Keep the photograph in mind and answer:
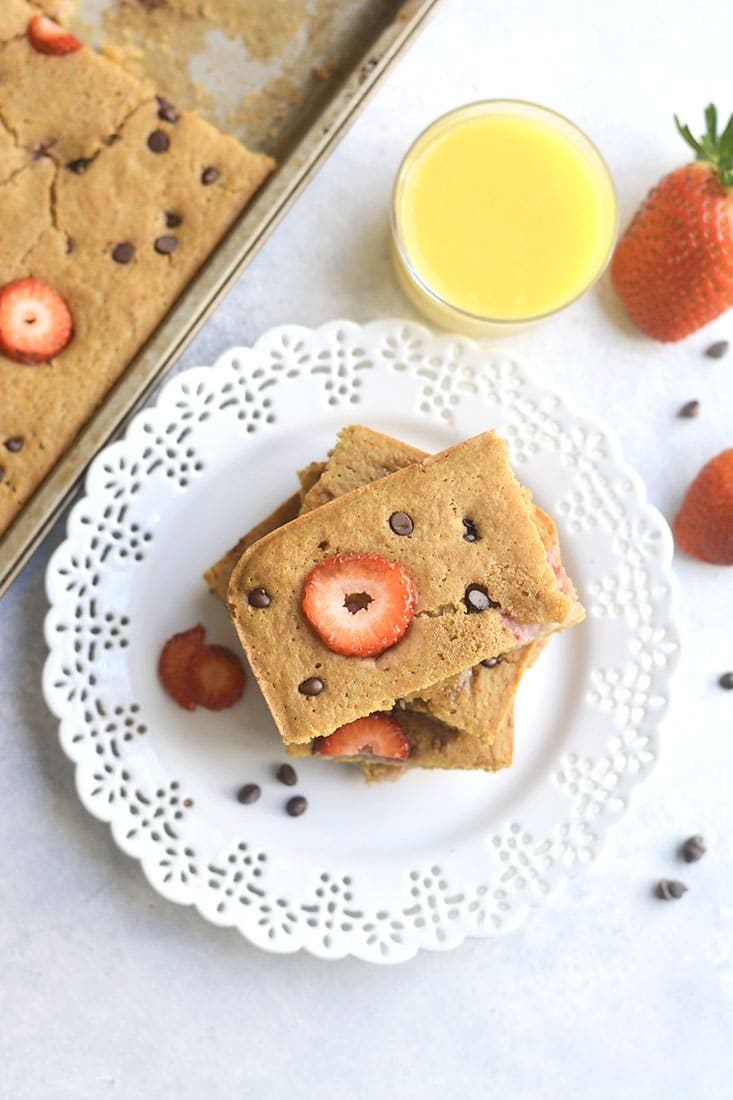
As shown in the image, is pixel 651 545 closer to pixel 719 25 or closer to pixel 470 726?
pixel 470 726

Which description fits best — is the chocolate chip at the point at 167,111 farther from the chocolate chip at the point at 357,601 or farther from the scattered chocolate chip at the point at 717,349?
the scattered chocolate chip at the point at 717,349

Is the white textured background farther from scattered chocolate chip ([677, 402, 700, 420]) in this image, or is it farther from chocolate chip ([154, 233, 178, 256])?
chocolate chip ([154, 233, 178, 256])

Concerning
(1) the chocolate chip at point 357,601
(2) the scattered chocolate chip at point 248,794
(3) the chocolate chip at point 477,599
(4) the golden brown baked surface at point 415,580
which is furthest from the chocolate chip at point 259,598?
(2) the scattered chocolate chip at point 248,794

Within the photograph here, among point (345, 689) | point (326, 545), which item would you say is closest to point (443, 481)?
point (326, 545)

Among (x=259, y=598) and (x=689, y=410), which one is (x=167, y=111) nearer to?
(x=259, y=598)

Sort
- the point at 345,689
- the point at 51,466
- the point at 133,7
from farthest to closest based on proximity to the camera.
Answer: the point at 133,7
the point at 51,466
the point at 345,689

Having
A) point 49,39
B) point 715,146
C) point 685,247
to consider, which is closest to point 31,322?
point 49,39
